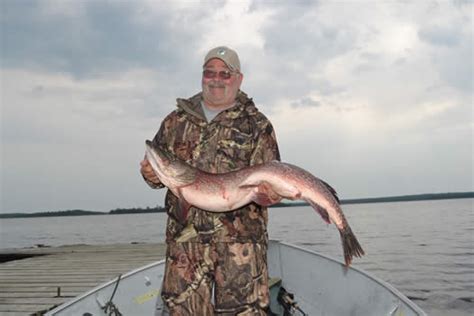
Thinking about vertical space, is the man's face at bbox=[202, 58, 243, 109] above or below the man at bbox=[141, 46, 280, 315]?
above

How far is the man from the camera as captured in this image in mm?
3979

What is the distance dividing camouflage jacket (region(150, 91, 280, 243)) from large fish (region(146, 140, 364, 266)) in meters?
0.20

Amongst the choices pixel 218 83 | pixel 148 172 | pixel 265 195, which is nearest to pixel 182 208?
pixel 148 172

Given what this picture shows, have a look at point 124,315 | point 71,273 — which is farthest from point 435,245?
point 124,315

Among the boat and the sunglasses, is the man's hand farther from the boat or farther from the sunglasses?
the boat

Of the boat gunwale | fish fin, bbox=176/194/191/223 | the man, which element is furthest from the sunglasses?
the boat gunwale

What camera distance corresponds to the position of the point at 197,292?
4012mm

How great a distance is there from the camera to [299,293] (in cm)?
661

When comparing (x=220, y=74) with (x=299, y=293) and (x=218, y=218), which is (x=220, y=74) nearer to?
(x=218, y=218)

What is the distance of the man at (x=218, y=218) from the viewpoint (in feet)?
13.1

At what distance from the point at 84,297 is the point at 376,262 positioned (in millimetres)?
15465

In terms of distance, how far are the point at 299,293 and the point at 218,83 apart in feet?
12.5

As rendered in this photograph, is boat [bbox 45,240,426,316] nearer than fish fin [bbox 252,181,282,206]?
No

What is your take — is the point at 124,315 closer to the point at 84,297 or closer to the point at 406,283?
the point at 84,297
